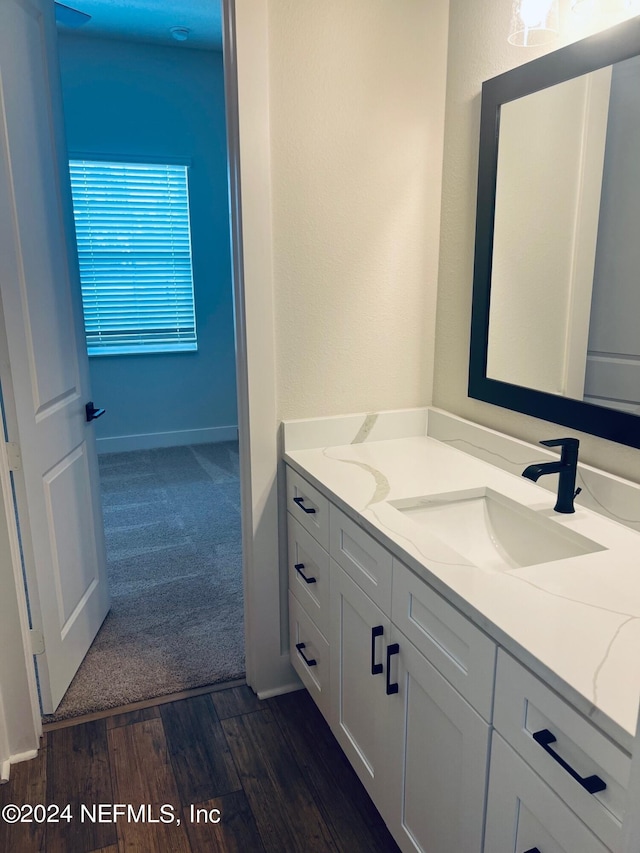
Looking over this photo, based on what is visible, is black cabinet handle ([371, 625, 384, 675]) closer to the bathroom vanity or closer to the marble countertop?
the bathroom vanity

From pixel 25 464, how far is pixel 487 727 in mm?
1458

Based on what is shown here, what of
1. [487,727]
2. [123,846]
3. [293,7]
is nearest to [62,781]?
[123,846]

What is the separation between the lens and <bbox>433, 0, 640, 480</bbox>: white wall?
5.44 ft

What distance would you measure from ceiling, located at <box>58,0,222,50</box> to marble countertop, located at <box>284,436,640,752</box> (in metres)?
3.52

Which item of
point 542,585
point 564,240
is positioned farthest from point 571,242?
point 542,585

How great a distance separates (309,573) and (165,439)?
349 cm

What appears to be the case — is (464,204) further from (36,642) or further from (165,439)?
(165,439)

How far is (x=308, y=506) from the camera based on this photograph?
182 centimetres

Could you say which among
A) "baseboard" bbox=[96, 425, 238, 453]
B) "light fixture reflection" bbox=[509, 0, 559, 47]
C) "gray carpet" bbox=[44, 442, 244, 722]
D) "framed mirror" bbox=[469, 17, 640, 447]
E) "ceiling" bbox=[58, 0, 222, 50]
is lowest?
"gray carpet" bbox=[44, 442, 244, 722]

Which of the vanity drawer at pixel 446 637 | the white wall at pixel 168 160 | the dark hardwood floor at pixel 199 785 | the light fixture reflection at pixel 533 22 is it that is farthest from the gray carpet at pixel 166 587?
the light fixture reflection at pixel 533 22

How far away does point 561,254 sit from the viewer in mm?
1547

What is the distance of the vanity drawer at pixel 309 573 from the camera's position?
1.75 m

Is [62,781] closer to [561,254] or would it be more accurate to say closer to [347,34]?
[561,254]

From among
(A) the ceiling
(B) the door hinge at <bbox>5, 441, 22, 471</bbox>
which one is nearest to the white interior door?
(B) the door hinge at <bbox>5, 441, 22, 471</bbox>
